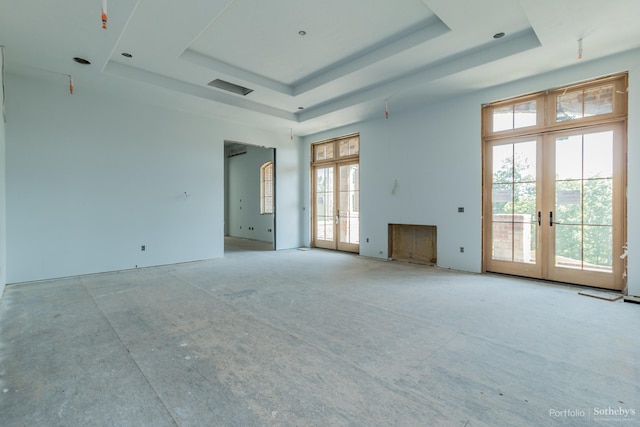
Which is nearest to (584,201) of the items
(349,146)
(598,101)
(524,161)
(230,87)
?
(524,161)

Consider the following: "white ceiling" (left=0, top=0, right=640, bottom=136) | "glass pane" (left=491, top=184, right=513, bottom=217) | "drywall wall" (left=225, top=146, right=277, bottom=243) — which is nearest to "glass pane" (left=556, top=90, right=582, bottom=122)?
"white ceiling" (left=0, top=0, right=640, bottom=136)

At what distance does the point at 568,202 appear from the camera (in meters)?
4.39

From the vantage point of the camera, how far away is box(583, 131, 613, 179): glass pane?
4.09 metres

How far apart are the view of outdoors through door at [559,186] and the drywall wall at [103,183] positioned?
17.8ft

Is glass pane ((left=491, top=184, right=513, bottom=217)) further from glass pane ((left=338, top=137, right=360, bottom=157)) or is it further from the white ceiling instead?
glass pane ((left=338, top=137, right=360, bottom=157))

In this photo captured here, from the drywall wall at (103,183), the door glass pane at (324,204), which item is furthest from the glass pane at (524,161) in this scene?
the drywall wall at (103,183)

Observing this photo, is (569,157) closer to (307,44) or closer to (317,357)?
(307,44)

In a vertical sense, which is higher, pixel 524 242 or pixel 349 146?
pixel 349 146

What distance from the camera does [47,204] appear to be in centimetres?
473

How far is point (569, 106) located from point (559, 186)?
1143 millimetres

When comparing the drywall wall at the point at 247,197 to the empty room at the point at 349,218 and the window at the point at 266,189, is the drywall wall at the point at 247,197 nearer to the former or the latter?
the window at the point at 266,189

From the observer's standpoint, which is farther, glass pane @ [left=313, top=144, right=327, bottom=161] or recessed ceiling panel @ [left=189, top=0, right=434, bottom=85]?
glass pane @ [left=313, top=144, right=327, bottom=161]

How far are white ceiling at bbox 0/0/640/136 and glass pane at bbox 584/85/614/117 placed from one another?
1.60 feet

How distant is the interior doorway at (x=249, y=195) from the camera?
9.95m
